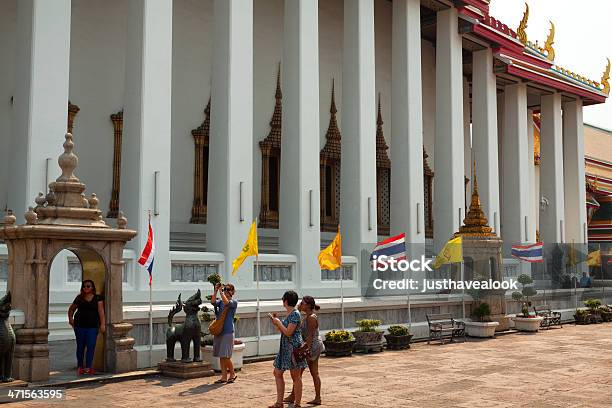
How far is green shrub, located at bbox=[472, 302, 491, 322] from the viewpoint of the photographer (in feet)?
63.7

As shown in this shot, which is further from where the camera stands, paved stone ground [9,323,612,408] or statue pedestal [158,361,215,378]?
statue pedestal [158,361,215,378]

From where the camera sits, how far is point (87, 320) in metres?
11.6

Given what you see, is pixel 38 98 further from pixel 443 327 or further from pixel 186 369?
pixel 443 327

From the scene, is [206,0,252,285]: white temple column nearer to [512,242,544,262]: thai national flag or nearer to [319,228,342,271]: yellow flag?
[319,228,342,271]: yellow flag

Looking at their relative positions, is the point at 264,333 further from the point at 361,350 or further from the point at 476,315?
the point at 476,315

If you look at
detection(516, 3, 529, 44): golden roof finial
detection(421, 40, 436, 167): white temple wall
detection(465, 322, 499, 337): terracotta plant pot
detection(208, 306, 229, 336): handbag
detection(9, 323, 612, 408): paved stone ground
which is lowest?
detection(9, 323, 612, 408): paved stone ground

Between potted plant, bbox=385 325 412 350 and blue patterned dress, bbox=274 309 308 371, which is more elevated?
blue patterned dress, bbox=274 309 308 371

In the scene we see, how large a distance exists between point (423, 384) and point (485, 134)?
15.6m

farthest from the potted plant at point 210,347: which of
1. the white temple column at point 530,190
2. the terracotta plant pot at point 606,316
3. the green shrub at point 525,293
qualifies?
the white temple column at point 530,190

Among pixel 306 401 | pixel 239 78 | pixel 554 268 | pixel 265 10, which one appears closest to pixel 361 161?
pixel 239 78

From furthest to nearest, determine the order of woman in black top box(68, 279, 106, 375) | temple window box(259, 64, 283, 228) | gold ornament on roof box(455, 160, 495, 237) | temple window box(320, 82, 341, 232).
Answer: temple window box(320, 82, 341, 232), temple window box(259, 64, 283, 228), gold ornament on roof box(455, 160, 495, 237), woman in black top box(68, 279, 106, 375)

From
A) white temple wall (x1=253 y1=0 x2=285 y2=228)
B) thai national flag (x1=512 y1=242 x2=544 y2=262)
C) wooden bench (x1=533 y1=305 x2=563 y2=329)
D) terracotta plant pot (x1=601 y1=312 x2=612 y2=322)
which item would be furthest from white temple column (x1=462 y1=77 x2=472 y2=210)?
white temple wall (x1=253 y1=0 x2=285 y2=228)

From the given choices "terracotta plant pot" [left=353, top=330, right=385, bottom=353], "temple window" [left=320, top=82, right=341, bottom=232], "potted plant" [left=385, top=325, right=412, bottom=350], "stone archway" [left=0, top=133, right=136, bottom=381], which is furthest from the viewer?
"temple window" [left=320, top=82, right=341, bottom=232]

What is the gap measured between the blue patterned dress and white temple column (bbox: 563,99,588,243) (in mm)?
24637
